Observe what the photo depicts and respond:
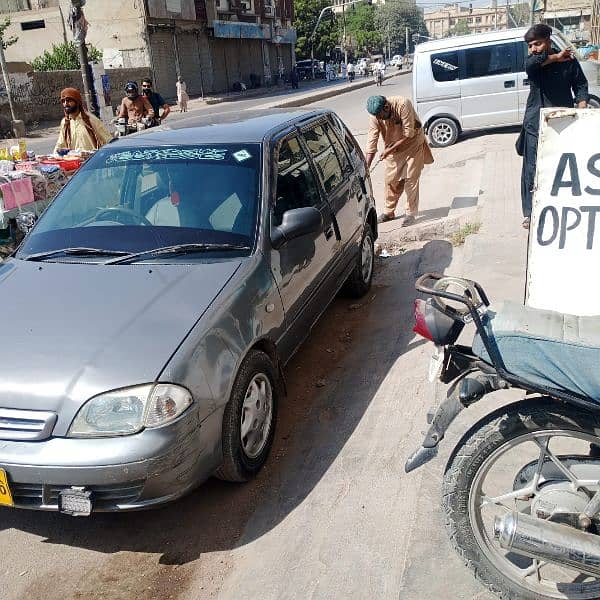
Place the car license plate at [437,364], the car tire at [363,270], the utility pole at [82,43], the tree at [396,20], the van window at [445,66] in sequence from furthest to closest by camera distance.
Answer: the tree at [396,20]
the van window at [445,66]
the utility pole at [82,43]
the car tire at [363,270]
the car license plate at [437,364]

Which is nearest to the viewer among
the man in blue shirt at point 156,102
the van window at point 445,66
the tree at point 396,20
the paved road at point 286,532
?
the paved road at point 286,532

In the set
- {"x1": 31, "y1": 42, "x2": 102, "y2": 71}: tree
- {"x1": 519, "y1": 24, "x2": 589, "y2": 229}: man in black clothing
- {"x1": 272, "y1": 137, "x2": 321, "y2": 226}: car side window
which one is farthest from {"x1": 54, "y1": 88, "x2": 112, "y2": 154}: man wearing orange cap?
{"x1": 31, "y1": 42, "x2": 102, "y2": 71}: tree

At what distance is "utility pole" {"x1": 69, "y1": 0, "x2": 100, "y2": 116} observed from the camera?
11.7 meters

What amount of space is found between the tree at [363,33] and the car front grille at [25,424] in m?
92.9

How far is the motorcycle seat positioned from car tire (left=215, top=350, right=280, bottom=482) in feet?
4.10

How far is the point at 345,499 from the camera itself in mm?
3084

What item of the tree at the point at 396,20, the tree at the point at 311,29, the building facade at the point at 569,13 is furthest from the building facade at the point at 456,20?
the building facade at the point at 569,13

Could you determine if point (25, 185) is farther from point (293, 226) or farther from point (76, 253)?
point (293, 226)

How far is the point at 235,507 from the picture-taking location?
10.3 feet

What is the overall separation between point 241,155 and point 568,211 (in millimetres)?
1936

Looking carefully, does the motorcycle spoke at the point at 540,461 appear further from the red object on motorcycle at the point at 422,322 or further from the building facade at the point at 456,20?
the building facade at the point at 456,20

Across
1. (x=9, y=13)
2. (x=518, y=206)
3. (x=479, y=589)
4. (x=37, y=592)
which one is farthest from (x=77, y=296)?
(x=9, y=13)

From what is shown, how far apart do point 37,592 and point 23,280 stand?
1545 mm

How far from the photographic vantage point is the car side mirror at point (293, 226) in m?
3.67
